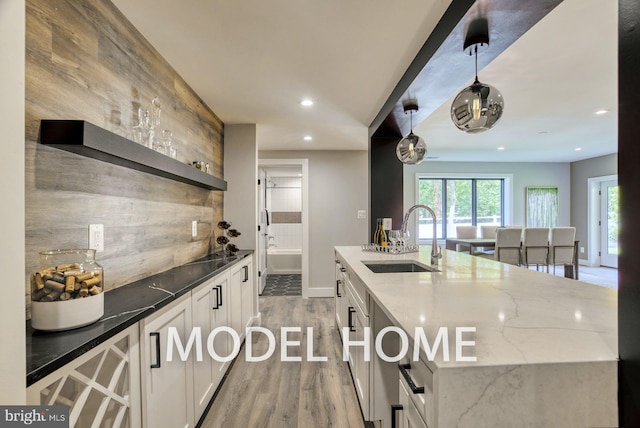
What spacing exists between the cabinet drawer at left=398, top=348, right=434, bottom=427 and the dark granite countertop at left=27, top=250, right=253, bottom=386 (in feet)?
3.13

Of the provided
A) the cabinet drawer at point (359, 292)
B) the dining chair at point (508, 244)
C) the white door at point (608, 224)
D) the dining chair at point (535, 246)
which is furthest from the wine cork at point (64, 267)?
the white door at point (608, 224)

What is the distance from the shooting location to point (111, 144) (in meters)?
1.26

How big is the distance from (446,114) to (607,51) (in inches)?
61.9

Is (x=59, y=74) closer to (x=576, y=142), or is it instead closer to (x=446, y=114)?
(x=446, y=114)

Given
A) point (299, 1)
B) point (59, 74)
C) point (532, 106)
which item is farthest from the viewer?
point (532, 106)

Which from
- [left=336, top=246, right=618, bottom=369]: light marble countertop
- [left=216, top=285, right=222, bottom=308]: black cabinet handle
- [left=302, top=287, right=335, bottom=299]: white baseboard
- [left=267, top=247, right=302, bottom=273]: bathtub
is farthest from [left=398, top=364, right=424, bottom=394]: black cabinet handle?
[left=267, top=247, right=302, bottom=273]: bathtub

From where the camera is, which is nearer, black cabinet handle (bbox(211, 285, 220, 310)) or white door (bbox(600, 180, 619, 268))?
black cabinet handle (bbox(211, 285, 220, 310))

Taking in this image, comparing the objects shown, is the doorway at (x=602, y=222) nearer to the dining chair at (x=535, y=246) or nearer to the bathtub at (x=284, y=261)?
the dining chair at (x=535, y=246)

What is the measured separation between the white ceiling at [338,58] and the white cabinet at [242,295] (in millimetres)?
1549

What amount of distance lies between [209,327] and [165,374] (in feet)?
1.82

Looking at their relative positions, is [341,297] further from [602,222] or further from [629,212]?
[602,222]

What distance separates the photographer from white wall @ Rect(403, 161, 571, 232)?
23.4 feet

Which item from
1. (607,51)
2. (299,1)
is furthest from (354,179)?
(299,1)

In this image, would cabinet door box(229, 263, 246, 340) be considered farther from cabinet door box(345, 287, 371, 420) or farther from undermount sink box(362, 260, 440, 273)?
undermount sink box(362, 260, 440, 273)
